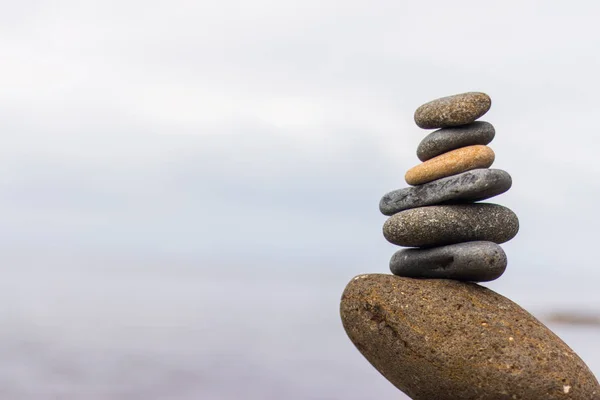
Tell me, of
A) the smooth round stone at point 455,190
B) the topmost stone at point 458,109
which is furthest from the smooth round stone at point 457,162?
the topmost stone at point 458,109

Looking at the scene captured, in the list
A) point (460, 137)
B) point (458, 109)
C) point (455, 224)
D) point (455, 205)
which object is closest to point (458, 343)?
point (455, 224)

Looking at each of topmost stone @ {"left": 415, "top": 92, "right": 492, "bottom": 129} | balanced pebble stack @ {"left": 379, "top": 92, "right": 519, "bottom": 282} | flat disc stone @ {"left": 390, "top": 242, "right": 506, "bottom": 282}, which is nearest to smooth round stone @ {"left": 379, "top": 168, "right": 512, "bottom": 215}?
balanced pebble stack @ {"left": 379, "top": 92, "right": 519, "bottom": 282}

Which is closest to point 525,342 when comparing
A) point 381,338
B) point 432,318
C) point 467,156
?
point 432,318

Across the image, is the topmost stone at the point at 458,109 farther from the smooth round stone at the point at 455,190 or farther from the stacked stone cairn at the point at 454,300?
the smooth round stone at the point at 455,190

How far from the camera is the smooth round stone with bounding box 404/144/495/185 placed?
11.9m

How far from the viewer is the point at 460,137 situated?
12.2 metres

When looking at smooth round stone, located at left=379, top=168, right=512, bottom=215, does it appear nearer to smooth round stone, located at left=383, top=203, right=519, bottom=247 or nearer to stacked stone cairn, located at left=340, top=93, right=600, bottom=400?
stacked stone cairn, located at left=340, top=93, right=600, bottom=400

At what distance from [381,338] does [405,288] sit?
88 centimetres

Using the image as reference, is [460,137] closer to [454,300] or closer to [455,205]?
[455,205]

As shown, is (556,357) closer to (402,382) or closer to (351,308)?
(402,382)

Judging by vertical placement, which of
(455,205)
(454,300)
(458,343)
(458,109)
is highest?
(458,109)

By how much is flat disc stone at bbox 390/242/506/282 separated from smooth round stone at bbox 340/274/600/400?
0.67ft

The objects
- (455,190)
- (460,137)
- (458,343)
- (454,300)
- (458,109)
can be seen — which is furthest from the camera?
(460,137)

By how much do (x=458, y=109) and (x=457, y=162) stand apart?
0.88m
